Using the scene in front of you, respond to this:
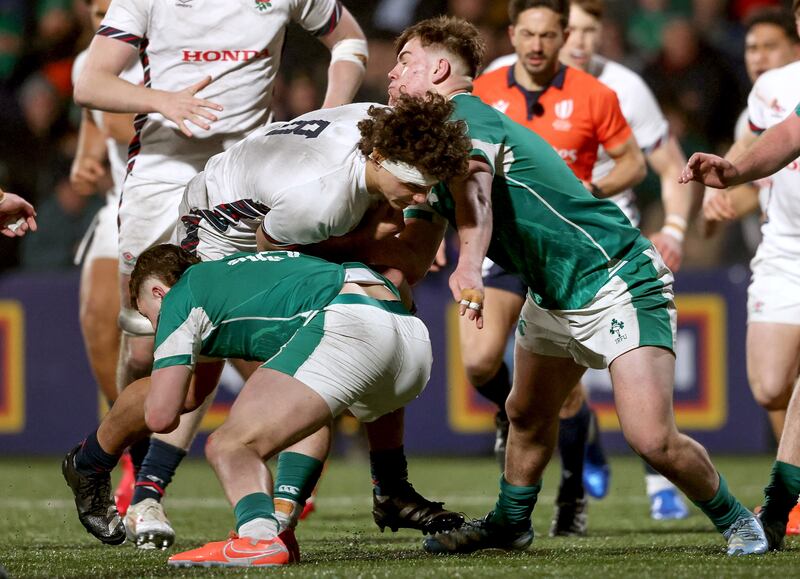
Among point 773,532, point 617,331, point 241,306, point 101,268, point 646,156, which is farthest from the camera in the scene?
point 646,156

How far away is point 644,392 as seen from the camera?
4.29m

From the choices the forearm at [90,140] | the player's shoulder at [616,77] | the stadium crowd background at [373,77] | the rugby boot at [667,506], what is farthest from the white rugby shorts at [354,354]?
the stadium crowd background at [373,77]

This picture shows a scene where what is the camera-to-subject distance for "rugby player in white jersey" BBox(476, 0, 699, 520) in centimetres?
652

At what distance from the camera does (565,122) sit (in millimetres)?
6168

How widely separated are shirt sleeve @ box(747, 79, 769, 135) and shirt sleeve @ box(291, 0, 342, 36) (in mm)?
1741

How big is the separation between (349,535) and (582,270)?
167cm

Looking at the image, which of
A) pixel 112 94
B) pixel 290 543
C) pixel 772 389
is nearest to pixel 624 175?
pixel 772 389

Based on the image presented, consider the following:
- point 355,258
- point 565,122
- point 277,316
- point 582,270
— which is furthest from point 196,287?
point 565,122

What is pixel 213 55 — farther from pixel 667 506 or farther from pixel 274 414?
pixel 667 506

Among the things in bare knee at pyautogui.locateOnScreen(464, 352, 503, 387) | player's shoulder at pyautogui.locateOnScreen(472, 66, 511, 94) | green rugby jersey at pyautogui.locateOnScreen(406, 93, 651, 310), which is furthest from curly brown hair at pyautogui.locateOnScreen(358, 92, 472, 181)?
player's shoulder at pyautogui.locateOnScreen(472, 66, 511, 94)

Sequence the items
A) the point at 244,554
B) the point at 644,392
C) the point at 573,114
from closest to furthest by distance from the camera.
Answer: the point at 244,554, the point at 644,392, the point at 573,114

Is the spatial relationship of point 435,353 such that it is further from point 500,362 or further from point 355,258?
point 355,258

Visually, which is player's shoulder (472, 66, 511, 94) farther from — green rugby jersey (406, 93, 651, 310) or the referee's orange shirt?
green rugby jersey (406, 93, 651, 310)

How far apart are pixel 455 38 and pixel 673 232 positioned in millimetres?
2463
